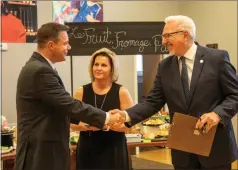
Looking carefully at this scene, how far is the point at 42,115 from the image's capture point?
2.09 m

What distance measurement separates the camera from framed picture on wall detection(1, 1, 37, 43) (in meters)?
5.04

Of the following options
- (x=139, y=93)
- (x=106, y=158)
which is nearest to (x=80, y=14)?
(x=139, y=93)

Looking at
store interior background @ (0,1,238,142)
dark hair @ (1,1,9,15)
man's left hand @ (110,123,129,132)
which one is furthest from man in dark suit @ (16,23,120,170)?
dark hair @ (1,1,9,15)

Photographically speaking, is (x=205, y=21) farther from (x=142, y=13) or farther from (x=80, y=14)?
(x=80, y=14)

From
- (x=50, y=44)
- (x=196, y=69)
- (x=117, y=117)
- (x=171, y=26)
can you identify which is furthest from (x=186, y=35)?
(x=50, y=44)

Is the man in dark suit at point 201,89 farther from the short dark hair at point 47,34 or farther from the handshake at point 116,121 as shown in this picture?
the short dark hair at point 47,34

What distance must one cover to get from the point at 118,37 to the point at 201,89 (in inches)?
80.1

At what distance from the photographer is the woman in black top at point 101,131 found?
271 centimetres

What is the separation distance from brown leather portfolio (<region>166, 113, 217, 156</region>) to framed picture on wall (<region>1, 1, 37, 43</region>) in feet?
11.7

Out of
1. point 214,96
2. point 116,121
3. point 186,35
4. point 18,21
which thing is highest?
point 18,21

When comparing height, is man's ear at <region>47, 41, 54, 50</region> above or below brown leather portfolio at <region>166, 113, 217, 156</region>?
above

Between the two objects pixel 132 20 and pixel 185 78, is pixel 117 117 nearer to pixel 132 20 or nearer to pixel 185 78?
pixel 185 78

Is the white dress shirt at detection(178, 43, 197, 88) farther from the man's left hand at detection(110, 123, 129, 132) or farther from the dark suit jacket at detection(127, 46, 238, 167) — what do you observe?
the man's left hand at detection(110, 123, 129, 132)

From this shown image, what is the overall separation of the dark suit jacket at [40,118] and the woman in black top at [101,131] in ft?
1.85
